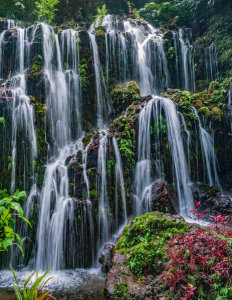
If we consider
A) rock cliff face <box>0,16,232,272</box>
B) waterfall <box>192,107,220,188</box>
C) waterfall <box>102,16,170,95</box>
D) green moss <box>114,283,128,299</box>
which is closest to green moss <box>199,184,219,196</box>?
rock cliff face <box>0,16,232,272</box>

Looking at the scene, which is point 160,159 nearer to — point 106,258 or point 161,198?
point 161,198

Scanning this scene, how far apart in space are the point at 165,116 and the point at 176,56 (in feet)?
25.5

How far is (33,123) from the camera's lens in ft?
29.7

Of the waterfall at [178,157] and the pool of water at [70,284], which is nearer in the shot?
the pool of water at [70,284]

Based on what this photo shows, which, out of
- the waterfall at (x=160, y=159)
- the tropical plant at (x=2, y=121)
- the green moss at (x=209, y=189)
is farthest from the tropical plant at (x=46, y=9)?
the green moss at (x=209, y=189)

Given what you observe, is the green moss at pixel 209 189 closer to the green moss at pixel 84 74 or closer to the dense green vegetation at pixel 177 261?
the dense green vegetation at pixel 177 261

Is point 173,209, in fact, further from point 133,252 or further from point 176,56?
point 176,56

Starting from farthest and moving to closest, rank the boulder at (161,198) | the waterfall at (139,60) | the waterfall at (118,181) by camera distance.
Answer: the waterfall at (139,60), the waterfall at (118,181), the boulder at (161,198)

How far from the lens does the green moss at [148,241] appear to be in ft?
13.7

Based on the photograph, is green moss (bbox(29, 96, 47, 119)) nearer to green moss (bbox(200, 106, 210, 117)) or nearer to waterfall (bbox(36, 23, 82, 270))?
waterfall (bbox(36, 23, 82, 270))

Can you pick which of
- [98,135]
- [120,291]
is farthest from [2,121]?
[120,291]

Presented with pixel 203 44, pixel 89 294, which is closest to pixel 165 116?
pixel 89 294

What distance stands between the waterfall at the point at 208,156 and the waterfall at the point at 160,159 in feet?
3.75

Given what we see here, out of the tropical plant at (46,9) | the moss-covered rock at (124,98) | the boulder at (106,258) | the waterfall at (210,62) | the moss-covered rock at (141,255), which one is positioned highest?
the tropical plant at (46,9)
